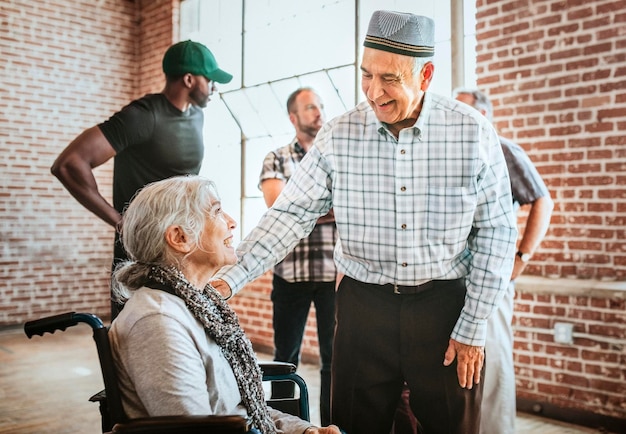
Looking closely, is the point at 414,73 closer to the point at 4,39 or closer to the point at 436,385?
the point at 436,385

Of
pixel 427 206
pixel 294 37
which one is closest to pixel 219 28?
pixel 294 37

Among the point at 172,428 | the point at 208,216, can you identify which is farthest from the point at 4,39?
the point at 172,428

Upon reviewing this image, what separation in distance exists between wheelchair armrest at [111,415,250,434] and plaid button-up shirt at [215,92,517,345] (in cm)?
56

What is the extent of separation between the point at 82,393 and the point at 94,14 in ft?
15.0

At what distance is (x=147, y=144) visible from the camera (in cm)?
271

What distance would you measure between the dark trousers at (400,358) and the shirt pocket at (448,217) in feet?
0.36

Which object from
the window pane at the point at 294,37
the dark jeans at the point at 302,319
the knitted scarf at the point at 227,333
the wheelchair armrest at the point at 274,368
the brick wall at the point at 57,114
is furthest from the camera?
the brick wall at the point at 57,114

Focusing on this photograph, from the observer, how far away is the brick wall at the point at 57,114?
264 inches

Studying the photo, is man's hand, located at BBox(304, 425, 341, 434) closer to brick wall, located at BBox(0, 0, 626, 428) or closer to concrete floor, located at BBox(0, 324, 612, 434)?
concrete floor, located at BBox(0, 324, 612, 434)

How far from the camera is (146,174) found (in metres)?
2.70

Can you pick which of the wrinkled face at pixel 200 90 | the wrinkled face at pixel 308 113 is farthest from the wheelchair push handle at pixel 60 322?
the wrinkled face at pixel 308 113

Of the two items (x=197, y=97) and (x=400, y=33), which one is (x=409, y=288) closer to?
(x=400, y=33)

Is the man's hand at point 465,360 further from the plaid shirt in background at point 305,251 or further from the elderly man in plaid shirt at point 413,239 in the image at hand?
the plaid shirt in background at point 305,251

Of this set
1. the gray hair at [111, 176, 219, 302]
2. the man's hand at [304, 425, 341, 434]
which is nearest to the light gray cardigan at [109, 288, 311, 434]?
the gray hair at [111, 176, 219, 302]
